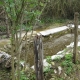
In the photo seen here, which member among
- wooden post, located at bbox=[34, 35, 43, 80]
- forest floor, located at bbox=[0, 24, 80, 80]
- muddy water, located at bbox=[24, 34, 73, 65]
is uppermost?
wooden post, located at bbox=[34, 35, 43, 80]

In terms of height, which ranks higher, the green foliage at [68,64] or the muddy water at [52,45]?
the green foliage at [68,64]

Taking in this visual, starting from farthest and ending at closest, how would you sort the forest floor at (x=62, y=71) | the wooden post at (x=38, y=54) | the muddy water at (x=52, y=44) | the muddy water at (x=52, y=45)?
1. the muddy water at (x=52, y=44)
2. the muddy water at (x=52, y=45)
3. the forest floor at (x=62, y=71)
4. the wooden post at (x=38, y=54)

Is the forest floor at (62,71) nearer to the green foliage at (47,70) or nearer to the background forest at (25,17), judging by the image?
the green foliage at (47,70)

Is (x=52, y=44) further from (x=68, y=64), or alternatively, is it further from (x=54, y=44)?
(x=68, y=64)

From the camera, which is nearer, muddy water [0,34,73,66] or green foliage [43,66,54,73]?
green foliage [43,66,54,73]

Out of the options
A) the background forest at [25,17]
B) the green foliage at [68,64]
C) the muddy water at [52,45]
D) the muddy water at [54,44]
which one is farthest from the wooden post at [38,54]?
the muddy water at [54,44]

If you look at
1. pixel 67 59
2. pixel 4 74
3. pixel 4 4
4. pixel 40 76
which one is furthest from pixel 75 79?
pixel 4 4

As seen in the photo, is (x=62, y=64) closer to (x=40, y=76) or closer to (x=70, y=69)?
(x=70, y=69)

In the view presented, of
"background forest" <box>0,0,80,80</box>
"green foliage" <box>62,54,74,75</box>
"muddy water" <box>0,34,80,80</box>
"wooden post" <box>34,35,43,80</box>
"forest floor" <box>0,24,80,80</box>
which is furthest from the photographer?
"muddy water" <box>0,34,80,80</box>

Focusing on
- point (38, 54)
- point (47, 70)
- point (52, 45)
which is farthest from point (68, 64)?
point (52, 45)

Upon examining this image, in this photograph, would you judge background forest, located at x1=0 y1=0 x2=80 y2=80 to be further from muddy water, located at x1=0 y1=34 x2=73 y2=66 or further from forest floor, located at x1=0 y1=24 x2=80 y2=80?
muddy water, located at x1=0 y1=34 x2=73 y2=66

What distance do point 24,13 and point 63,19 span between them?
9.50 meters

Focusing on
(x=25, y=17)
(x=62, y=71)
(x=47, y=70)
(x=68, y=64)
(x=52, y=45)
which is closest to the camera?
(x=25, y=17)

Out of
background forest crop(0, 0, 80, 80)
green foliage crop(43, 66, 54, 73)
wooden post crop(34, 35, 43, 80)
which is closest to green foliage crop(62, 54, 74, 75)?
green foliage crop(43, 66, 54, 73)
